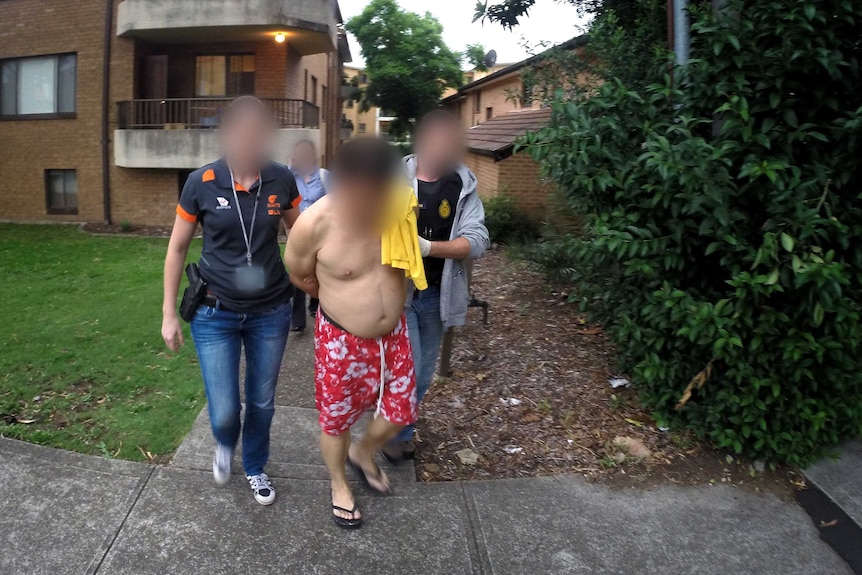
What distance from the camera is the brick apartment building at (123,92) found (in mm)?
13539

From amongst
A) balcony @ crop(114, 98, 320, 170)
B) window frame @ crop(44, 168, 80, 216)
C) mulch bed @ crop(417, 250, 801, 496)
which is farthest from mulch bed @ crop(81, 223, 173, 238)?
mulch bed @ crop(417, 250, 801, 496)

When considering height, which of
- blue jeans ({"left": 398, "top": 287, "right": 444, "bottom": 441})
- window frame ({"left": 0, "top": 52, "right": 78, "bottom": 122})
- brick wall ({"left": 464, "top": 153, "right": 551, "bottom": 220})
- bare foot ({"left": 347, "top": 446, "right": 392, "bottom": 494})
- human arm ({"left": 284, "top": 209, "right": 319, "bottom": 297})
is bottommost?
bare foot ({"left": 347, "top": 446, "right": 392, "bottom": 494})

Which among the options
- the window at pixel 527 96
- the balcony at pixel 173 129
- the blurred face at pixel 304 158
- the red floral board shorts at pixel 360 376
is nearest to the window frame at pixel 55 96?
the balcony at pixel 173 129

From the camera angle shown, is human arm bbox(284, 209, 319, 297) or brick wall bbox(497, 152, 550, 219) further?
brick wall bbox(497, 152, 550, 219)

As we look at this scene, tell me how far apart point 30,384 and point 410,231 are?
10.4 feet

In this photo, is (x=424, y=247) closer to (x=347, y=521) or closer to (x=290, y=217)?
(x=290, y=217)

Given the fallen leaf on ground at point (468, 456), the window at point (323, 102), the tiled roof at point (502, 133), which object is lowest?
the fallen leaf on ground at point (468, 456)

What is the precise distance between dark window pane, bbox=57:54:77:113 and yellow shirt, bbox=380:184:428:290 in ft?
46.1

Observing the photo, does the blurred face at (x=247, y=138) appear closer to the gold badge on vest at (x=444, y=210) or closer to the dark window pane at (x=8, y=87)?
the gold badge on vest at (x=444, y=210)

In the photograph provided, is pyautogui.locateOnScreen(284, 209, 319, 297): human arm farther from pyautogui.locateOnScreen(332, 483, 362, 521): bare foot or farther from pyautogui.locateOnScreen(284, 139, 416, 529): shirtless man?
pyautogui.locateOnScreen(332, 483, 362, 521): bare foot

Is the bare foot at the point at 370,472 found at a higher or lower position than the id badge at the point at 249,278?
lower

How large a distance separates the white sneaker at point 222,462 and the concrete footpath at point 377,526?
104mm

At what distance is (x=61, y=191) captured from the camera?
14.8 meters

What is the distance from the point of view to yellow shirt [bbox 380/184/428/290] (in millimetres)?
2943
